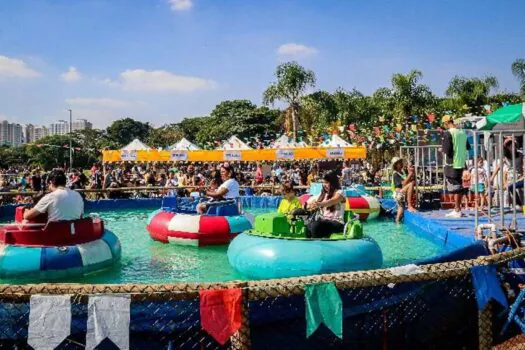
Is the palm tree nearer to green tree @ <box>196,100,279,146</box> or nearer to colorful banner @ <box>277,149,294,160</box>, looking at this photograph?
colorful banner @ <box>277,149,294,160</box>

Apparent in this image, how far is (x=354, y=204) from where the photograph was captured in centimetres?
1362

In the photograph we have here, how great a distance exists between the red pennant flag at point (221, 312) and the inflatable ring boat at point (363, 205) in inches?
406

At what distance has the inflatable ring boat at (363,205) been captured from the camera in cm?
1359

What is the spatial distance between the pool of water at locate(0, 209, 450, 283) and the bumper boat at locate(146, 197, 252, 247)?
6.8 inches

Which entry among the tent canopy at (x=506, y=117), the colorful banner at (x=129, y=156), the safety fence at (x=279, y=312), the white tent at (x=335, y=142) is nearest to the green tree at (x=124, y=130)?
the colorful banner at (x=129, y=156)

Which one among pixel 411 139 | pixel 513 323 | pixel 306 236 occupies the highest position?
pixel 411 139

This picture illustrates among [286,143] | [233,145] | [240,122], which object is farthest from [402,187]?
[240,122]

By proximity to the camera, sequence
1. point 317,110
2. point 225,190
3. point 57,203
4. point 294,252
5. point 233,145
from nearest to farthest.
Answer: point 294,252, point 57,203, point 225,190, point 233,145, point 317,110

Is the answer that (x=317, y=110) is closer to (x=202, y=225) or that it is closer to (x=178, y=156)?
(x=178, y=156)

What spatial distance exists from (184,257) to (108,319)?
245 inches

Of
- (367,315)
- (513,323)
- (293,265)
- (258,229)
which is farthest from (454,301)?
(258,229)

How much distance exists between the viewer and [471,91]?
34.8 meters

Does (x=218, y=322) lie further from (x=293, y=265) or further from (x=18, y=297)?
(x=293, y=265)

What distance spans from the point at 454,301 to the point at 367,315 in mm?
964
